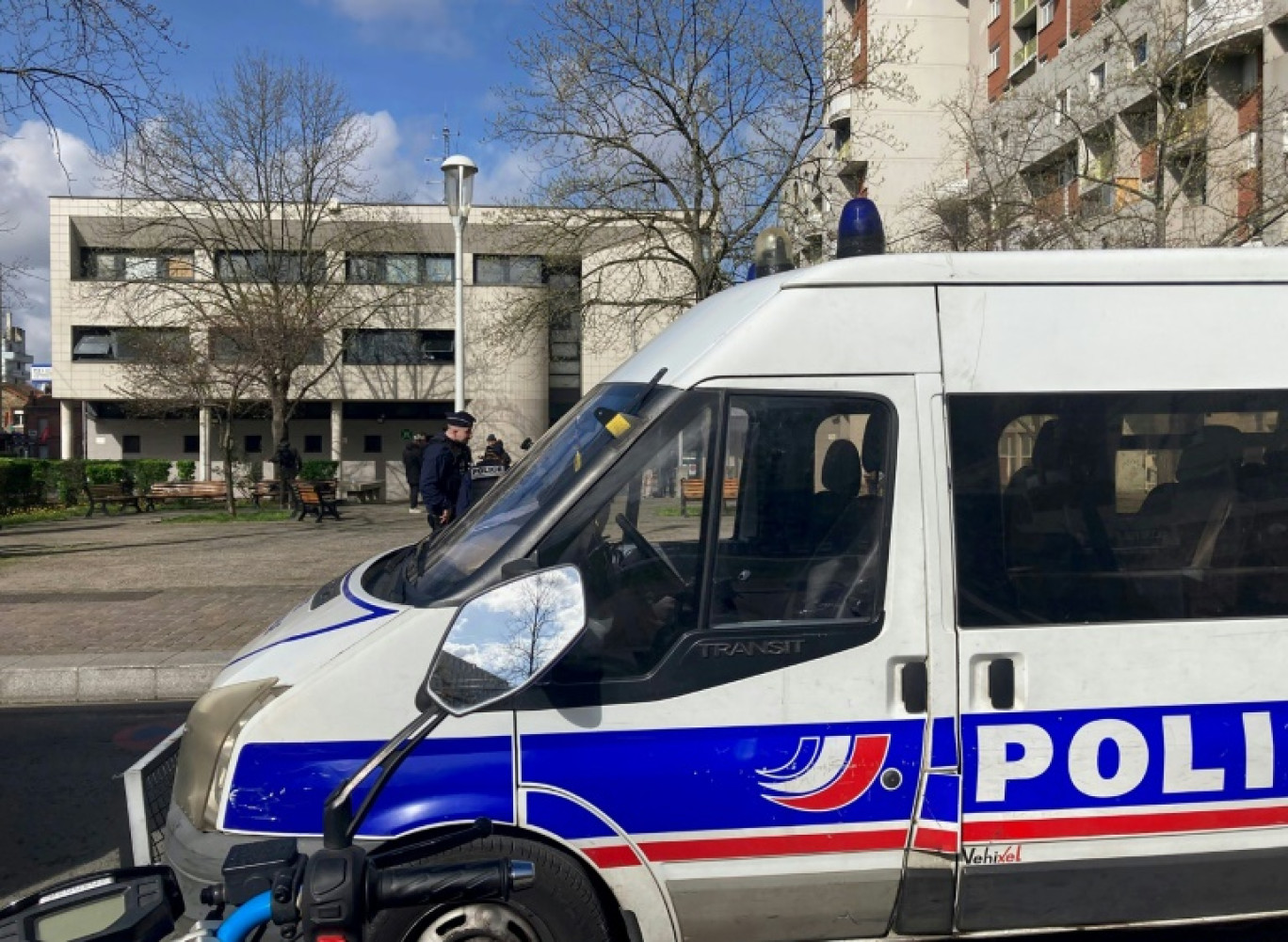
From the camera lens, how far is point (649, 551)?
10.2 ft

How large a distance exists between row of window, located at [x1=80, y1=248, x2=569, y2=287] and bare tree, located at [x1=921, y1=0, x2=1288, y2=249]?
1442 cm

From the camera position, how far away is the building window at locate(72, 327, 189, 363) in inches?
1185

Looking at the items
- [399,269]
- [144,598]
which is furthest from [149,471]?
[144,598]

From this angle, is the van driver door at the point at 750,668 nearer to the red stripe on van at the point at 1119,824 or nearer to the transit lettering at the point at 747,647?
the transit lettering at the point at 747,647

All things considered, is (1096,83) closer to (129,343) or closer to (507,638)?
(507,638)

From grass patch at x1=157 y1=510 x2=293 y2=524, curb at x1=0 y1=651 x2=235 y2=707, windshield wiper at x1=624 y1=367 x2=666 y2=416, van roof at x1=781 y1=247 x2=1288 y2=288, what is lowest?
curb at x1=0 y1=651 x2=235 y2=707

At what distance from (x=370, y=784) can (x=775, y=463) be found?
145 cm

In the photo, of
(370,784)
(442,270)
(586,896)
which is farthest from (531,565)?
(442,270)

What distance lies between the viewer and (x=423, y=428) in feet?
151

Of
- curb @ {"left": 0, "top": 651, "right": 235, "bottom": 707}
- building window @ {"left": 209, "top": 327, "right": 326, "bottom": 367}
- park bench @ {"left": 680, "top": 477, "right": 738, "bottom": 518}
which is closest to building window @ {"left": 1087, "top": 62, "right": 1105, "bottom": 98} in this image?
curb @ {"left": 0, "top": 651, "right": 235, "bottom": 707}

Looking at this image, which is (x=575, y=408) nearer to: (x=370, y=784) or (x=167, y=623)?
(x=370, y=784)

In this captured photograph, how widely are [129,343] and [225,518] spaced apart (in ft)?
44.5

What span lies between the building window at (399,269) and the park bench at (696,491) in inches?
1387

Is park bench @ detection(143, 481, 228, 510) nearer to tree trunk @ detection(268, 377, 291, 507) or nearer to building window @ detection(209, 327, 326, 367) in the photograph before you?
tree trunk @ detection(268, 377, 291, 507)
